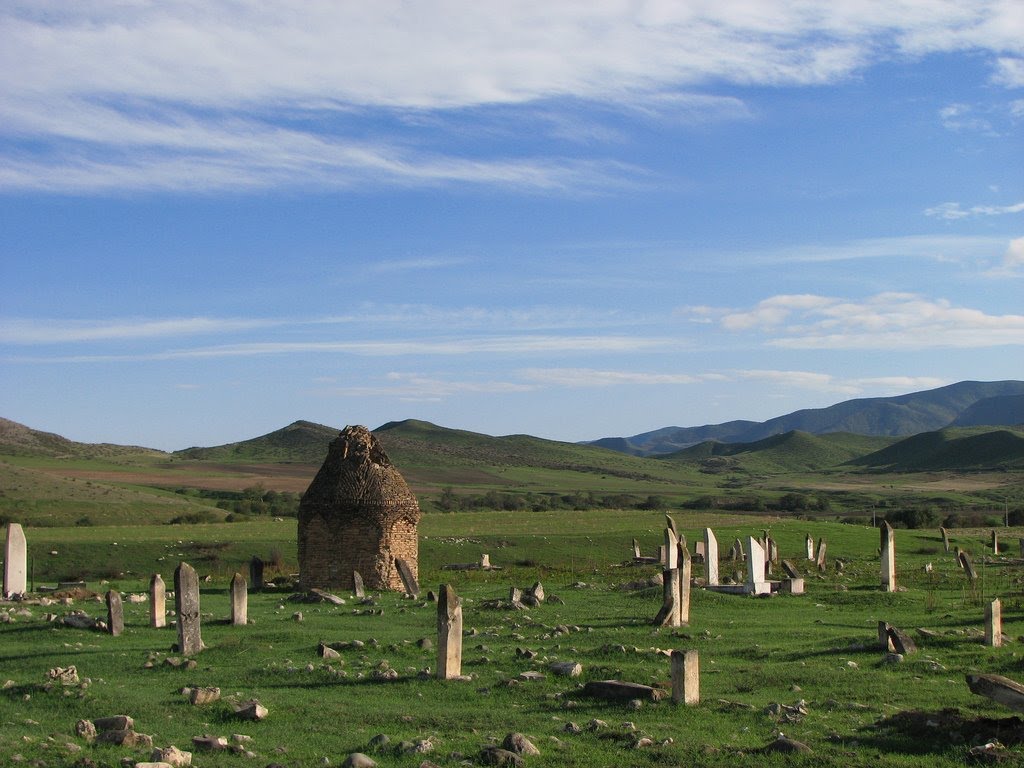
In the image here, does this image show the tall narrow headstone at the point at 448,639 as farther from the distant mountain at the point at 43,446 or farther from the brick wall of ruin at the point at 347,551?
the distant mountain at the point at 43,446

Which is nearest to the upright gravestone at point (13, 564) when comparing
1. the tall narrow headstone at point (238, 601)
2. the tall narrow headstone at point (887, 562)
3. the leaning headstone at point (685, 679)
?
the tall narrow headstone at point (238, 601)

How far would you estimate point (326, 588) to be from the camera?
100ft

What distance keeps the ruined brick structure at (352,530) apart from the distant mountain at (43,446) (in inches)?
3482

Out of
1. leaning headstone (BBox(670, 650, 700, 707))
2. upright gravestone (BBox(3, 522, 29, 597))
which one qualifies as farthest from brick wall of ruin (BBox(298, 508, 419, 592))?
leaning headstone (BBox(670, 650, 700, 707))

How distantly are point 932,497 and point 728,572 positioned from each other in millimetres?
80815

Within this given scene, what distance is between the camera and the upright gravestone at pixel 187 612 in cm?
1762

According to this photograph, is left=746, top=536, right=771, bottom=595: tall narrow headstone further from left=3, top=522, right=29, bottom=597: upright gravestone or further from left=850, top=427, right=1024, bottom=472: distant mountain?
left=850, top=427, right=1024, bottom=472: distant mountain

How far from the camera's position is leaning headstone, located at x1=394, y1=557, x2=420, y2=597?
2977 cm

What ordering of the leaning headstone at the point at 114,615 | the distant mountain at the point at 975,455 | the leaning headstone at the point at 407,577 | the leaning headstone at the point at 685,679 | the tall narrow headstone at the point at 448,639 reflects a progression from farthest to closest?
the distant mountain at the point at 975,455 < the leaning headstone at the point at 407,577 < the leaning headstone at the point at 114,615 < the tall narrow headstone at the point at 448,639 < the leaning headstone at the point at 685,679

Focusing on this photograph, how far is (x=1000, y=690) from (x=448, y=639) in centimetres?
696

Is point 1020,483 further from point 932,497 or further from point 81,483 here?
point 81,483

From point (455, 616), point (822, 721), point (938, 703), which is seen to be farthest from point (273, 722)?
point (938, 703)

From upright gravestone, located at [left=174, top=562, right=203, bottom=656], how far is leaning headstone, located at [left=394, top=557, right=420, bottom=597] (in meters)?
11.5

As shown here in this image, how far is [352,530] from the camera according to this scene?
102ft
